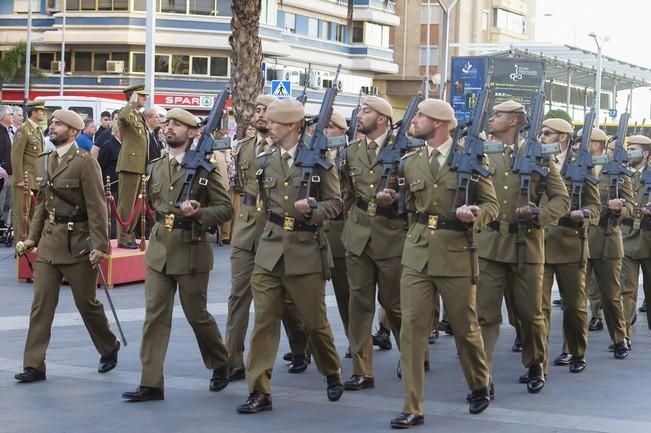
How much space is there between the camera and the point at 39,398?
31.2ft

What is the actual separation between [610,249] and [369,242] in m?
3.32

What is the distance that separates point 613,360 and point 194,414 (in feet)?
15.7

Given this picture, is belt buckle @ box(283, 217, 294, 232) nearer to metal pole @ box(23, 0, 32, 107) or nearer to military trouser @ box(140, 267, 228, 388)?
military trouser @ box(140, 267, 228, 388)

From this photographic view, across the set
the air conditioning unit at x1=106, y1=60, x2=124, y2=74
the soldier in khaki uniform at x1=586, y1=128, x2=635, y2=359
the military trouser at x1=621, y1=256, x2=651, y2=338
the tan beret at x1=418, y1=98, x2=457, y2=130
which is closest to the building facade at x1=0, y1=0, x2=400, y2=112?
the air conditioning unit at x1=106, y1=60, x2=124, y2=74

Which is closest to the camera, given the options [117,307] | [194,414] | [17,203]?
[194,414]

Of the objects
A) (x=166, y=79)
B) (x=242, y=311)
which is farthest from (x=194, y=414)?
(x=166, y=79)

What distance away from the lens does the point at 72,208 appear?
1043 centimetres

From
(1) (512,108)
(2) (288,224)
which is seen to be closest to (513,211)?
(1) (512,108)

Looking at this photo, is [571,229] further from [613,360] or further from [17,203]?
[17,203]

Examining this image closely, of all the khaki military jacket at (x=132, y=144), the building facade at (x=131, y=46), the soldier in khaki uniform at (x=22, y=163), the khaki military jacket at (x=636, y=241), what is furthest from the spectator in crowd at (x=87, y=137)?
the building facade at (x=131, y=46)

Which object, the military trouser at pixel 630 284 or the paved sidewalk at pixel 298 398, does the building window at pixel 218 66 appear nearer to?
the military trouser at pixel 630 284

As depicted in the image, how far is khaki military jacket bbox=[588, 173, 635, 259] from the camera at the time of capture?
13.0 m

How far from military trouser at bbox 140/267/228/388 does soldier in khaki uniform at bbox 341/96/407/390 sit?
1122 mm

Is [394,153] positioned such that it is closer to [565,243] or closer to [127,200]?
[565,243]
